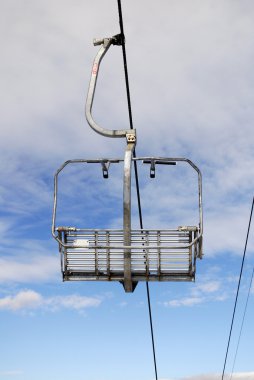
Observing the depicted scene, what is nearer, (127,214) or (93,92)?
(127,214)

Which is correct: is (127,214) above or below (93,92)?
below

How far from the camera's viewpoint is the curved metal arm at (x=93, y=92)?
1020 cm

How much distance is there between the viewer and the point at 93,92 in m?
10.6

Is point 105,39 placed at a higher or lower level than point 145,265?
higher

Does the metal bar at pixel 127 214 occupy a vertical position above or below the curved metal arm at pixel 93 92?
below

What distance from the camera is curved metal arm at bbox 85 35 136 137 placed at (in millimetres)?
10203

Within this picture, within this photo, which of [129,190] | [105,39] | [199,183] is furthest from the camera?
[105,39]

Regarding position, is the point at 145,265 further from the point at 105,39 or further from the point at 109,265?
the point at 105,39

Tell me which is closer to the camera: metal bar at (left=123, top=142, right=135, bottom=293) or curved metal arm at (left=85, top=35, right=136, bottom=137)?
metal bar at (left=123, top=142, right=135, bottom=293)

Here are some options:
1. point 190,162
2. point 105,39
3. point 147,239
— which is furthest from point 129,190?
point 105,39

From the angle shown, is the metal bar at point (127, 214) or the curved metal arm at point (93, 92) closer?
the metal bar at point (127, 214)

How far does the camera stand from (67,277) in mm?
9883

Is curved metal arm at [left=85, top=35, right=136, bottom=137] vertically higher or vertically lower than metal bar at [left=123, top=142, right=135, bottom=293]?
higher

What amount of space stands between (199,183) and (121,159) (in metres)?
1.39
